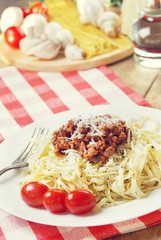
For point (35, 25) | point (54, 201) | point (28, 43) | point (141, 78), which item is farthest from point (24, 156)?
point (35, 25)

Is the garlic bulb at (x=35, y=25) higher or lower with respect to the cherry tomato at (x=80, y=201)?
higher

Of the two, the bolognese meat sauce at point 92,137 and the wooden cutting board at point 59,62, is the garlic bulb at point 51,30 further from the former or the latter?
the bolognese meat sauce at point 92,137

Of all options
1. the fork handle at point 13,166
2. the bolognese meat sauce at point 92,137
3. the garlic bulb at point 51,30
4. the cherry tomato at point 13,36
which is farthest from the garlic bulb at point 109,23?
the fork handle at point 13,166

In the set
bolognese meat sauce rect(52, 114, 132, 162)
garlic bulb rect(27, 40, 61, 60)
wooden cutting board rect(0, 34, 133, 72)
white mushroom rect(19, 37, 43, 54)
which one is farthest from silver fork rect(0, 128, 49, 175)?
white mushroom rect(19, 37, 43, 54)

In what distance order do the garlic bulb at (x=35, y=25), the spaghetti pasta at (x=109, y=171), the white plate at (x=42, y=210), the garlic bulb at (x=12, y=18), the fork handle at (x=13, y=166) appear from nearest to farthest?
the white plate at (x=42, y=210) < the spaghetti pasta at (x=109, y=171) < the fork handle at (x=13, y=166) < the garlic bulb at (x=35, y=25) < the garlic bulb at (x=12, y=18)

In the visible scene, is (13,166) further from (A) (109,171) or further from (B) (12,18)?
(B) (12,18)

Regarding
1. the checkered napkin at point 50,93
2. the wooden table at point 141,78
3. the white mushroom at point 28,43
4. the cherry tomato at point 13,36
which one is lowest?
the wooden table at point 141,78

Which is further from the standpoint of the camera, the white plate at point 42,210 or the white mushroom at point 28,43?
the white mushroom at point 28,43
